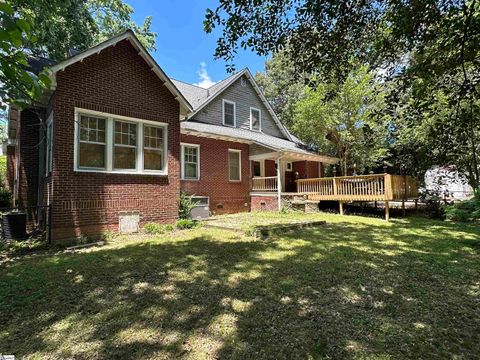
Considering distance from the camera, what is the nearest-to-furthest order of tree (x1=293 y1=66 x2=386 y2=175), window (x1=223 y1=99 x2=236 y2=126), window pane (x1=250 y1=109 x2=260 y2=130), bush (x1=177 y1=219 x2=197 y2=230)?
bush (x1=177 y1=219 x2=197 y2=230) < window (x1=223 y1=99 x2=236 y2=126) < tree (x1=293 y1=66 x2=386 y2=175) < window pane (x1=250 y1=109 x2=260 y2=130)

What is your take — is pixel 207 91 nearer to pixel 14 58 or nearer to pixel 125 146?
pixel 125 146

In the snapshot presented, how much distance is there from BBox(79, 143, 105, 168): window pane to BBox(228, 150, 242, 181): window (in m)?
7.10

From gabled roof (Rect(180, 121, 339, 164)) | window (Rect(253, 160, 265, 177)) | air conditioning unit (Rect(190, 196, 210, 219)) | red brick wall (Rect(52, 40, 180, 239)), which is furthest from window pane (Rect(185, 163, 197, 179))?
window (Rect(253, 160, 265, 177))

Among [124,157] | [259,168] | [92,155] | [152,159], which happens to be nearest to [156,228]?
[152,159]

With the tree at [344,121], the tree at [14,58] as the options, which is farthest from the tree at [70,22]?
the tree at [344,121]

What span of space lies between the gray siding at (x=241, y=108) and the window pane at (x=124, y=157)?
21.9 feet

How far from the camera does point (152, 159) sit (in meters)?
8.55

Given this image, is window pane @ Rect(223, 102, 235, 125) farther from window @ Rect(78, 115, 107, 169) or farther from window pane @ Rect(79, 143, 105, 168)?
window pane @ Rect(79, 143, 105, 168)

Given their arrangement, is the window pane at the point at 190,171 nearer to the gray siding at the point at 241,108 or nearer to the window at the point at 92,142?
the gray siding at the point at 241,108

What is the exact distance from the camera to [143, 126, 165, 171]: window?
8.42m

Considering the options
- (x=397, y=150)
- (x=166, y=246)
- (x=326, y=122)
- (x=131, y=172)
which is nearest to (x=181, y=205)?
(x=131, y=172)

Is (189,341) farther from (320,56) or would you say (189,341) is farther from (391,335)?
(320,56)

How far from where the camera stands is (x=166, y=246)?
636 cm

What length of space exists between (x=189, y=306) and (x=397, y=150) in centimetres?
2049
